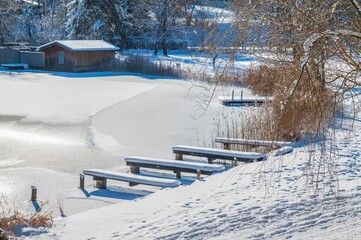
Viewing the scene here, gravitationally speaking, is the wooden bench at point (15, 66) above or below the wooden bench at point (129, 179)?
above

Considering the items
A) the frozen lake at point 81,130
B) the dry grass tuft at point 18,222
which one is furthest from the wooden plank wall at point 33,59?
the dry grass tuft at point 18,222

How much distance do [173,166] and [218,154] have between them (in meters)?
1.50

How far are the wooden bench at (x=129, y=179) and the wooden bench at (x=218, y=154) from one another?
2.28 metres

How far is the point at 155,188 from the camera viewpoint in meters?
11.9

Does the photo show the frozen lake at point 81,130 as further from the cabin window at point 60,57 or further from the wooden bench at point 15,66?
the wooden bench at point 15,66

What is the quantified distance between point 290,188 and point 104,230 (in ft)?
10.5

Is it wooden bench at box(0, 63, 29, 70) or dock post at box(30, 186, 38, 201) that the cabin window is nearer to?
wooden bench at box(0, 63, 29, 70)

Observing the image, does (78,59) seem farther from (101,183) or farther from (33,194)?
(33,194)


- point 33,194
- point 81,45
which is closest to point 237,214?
point 33,194

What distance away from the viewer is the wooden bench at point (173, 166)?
1251 cm

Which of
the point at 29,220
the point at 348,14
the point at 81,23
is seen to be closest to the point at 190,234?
the point at 29,220

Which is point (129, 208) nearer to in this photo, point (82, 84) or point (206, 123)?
point (206, 123)

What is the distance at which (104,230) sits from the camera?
8.15 metres

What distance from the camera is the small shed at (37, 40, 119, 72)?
127 ft
